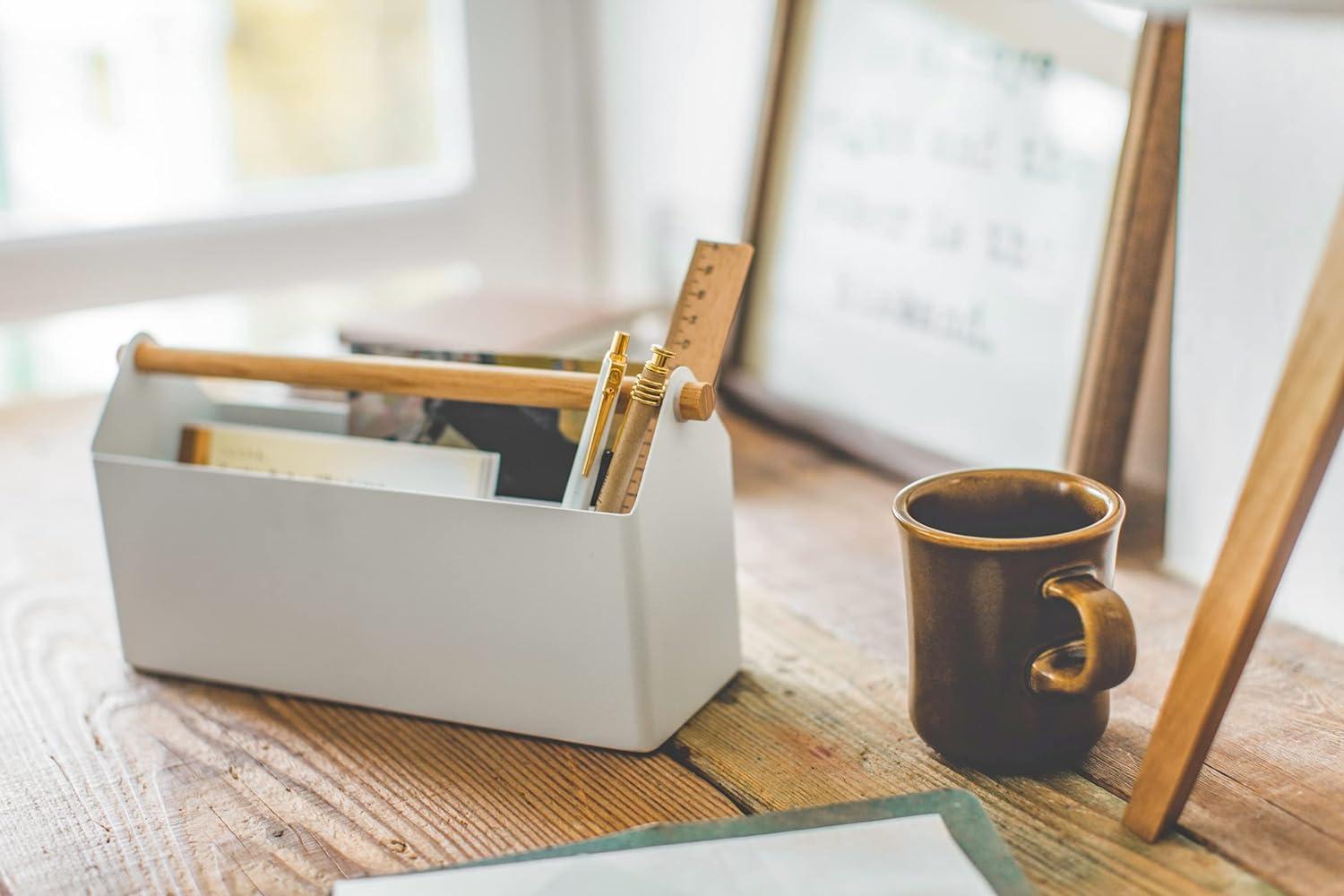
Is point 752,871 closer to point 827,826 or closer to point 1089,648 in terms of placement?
point 827,826

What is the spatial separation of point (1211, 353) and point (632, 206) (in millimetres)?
839

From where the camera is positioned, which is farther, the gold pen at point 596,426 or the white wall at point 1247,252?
the white wall at point 1247,252

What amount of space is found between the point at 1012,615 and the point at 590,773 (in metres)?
0.20

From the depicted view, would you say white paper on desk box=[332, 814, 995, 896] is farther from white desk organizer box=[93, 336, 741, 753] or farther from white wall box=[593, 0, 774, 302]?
white wall box=[593, 0, 774, 302]

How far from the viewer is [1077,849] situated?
0.49 meters

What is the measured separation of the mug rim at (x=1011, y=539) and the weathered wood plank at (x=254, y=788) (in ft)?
0.46

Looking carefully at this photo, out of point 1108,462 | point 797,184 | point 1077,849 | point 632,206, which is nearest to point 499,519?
point 1077,849

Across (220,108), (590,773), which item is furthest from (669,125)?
(590,773)

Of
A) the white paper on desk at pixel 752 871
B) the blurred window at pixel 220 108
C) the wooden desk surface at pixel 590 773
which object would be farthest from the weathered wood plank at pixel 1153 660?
the blurred window at pixel 220 108

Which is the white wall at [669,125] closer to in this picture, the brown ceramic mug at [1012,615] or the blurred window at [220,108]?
the blurred window at [220,108]

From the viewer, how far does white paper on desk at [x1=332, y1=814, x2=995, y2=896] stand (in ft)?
1.47

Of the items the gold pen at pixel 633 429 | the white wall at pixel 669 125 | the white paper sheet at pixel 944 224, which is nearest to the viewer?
the gold pen at pixel 633 429

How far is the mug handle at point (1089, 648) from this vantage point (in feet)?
1.57

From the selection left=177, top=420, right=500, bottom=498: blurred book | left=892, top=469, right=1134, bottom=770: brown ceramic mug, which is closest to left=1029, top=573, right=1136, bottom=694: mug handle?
left=892, top=469, right=1134, bottom=770: brown ceramic mug
